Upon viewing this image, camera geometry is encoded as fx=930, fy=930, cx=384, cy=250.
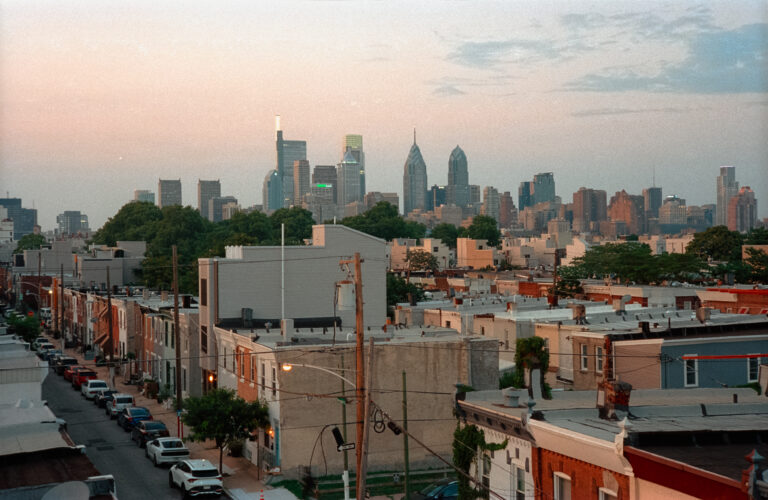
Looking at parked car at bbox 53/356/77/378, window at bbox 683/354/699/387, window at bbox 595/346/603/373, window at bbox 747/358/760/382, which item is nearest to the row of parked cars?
parked car at bbox 53/356/77/378

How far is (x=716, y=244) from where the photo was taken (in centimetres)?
16850

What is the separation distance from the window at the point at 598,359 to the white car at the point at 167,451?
18.7 m

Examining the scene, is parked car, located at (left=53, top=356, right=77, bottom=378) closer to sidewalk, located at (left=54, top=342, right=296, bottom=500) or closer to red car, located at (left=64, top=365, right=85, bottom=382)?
red car, located at (left=64, top=365, right=85, bottom=382)

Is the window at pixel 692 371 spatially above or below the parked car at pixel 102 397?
above

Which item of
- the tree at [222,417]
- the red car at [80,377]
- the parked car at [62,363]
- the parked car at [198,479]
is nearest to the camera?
the parked car at [198,479]

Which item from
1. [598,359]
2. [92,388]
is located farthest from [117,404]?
[598,359]

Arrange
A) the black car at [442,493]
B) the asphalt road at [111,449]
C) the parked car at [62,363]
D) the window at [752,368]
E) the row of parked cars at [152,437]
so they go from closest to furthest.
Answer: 1. the black car at [442,493]
2. the row of parked cars at [152,437]
3. the asphalt road at [111,449]
4. the window at [752,368]
5. the parked car at [62,363]

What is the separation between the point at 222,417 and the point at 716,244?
480 feet

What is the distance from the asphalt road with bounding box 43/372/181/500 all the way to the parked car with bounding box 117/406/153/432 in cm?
38

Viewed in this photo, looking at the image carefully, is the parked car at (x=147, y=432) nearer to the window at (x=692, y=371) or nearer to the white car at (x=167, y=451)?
the white car at (x=167, y=451)

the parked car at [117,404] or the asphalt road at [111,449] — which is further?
the parked car at [117,404]

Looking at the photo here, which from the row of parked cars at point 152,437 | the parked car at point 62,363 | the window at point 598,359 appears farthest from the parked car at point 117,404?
the window at point 598,359

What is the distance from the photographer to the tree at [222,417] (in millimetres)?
38500

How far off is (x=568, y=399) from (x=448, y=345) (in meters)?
12.9
